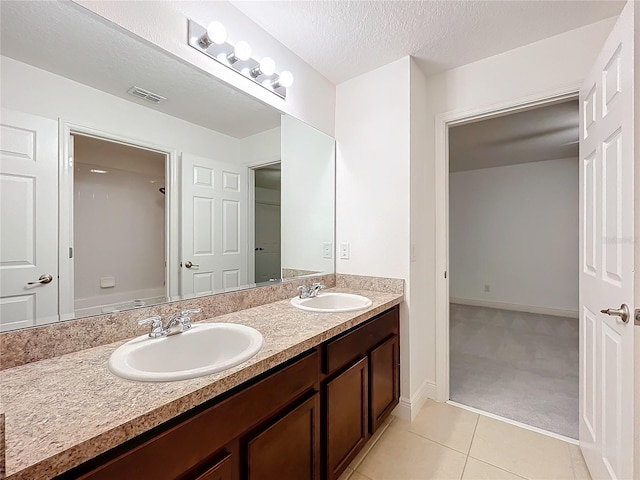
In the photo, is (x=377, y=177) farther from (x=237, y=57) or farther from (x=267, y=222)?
(x=237, y=57)

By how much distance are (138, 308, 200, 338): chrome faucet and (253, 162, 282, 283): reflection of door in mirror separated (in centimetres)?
57

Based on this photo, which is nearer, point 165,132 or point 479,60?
point 165,132

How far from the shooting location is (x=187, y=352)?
113 cm

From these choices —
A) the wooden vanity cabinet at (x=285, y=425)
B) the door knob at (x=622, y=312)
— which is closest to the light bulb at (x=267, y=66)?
the wooden vanity cabinet at (x=285, y=425)

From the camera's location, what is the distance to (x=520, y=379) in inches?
93.9

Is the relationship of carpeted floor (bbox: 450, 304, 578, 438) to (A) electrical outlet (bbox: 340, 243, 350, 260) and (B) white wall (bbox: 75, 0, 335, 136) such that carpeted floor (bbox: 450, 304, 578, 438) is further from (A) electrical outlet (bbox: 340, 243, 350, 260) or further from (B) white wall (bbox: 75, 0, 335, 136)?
(B) white wall (bbox: 75, 0, 335, 136)

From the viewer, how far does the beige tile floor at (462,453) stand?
146cm

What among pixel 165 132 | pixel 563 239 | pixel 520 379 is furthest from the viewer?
pixel 563 239

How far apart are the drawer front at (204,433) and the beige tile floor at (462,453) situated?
0.86m

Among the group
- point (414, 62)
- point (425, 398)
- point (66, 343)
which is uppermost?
point (414, 62)

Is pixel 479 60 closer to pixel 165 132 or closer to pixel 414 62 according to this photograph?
pixel 414 62

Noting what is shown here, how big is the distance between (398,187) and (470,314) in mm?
3339

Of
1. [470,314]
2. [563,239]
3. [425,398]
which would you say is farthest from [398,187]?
[563,239]

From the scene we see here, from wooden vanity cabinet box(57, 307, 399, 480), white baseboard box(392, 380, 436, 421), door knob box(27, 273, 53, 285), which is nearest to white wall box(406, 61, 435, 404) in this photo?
white baseboard box(392, 380, 436, 421)
